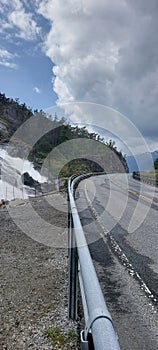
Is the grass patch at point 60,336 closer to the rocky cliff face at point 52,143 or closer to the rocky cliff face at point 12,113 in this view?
the rocky cliff face at point 52,143

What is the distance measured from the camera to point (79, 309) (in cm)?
355

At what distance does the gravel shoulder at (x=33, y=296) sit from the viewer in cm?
306

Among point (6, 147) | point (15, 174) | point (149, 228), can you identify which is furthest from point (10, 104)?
point (149, 228)

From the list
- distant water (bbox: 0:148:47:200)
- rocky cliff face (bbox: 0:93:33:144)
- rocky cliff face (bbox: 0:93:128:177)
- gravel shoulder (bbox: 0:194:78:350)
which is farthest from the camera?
rocky cliff face (bbox: 0:93:33:144)

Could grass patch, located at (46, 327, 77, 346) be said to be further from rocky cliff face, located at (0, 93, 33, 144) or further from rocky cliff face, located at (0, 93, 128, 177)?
rocky cliff face, located at (0, 93, 33, 144)

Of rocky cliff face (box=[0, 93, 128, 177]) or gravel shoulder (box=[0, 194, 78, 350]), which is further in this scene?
rocky cliff face (box=[0, 93, 128, 177])

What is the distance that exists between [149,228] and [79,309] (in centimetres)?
490

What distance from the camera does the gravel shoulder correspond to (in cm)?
306

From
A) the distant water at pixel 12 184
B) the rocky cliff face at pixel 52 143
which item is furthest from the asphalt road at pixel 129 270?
the rocky cliff face at pixel 52 143

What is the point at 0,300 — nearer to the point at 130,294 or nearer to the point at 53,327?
the point at 53,327

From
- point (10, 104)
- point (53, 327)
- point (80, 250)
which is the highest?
point (10, 104)

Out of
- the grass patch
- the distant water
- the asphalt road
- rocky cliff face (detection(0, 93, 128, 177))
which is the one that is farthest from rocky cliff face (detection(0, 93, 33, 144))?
the grass patch

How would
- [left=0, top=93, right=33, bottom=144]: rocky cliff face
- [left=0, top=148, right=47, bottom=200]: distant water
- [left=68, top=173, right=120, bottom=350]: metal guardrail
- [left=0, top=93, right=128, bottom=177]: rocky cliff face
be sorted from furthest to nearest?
[left=0, top=93, right=33, bottom=144]: rocky cliff face < [left=0, top=93, right=128, bottom=177]: rocky cliff face < [left=0, top=148, right=47, bottom=200]: distant water < [left=68, top=173, right=120, bottom=350]: metal guardrail

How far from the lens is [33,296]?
4.06 metres
